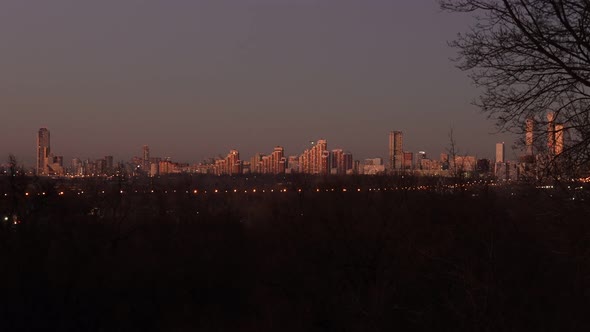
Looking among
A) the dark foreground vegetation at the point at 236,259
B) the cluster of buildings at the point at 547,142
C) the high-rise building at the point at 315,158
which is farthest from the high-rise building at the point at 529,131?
the high-rise building at the point at 315,158

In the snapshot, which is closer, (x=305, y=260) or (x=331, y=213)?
(x=305, y=260)

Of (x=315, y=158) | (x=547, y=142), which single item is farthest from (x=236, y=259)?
(x=315, y=158)

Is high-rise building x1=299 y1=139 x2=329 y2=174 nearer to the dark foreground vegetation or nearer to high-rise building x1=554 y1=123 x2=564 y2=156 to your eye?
the dark foreground vegetation

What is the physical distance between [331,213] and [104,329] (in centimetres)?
1028

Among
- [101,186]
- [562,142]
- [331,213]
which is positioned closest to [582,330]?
[562,142]

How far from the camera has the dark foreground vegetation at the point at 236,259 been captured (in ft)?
57.9

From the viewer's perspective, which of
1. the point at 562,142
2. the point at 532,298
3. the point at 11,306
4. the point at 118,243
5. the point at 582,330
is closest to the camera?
the point at 562,142

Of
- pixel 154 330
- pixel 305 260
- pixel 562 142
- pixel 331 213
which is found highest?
pixel 562 142

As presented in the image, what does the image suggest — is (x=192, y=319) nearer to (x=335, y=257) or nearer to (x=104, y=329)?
(x=104, y=329)

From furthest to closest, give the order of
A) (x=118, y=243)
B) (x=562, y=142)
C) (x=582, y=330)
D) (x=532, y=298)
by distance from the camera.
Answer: (x=118, y=243)
(x=532, y=298)
(x=582, y=330)
(x=562, y=142)

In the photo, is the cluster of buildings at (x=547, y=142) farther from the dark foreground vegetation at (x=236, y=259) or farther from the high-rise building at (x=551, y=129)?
the dark foreground vegetation at (x=236, y=259)

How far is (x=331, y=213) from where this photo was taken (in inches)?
1069

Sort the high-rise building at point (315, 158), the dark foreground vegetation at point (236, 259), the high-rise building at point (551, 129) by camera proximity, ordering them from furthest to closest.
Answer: the high-rise building at point (315, 158) → the dark foreground vegetation at point (236, 259) → the high-rise building at point (551, 129)

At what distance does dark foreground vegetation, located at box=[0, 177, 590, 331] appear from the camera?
1766 cm
